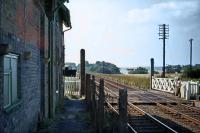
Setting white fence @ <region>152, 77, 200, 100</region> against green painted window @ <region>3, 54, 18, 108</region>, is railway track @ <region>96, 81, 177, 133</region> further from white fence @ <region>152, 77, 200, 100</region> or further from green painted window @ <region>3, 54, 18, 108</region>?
white fence @ <region>152, 77, 200, 100</region>

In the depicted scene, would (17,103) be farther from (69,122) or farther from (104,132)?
(69,122)

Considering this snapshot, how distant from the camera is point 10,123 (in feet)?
25.6

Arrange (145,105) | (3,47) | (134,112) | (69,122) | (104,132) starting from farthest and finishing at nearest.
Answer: (145,105), (134,112), (69,122), (104,132), (3,47)

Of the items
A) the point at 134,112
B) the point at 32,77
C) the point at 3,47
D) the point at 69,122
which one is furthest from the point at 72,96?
the point at 3,47

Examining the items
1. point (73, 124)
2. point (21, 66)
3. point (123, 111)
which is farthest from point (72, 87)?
point (123, 111)

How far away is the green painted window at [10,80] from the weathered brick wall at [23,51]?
0.59 feet

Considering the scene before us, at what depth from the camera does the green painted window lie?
774 cm

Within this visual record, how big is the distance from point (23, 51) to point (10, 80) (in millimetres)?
1494

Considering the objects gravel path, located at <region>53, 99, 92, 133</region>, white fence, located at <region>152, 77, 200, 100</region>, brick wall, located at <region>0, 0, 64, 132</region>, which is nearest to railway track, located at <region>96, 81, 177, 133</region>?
gravel path, located at <region>53, 99, 92, 133</region>

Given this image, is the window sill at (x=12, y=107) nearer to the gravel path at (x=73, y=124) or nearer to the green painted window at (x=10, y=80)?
the green painted window at (x=10, y=80)

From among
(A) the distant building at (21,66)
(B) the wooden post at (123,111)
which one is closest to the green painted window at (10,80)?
(A) the distant building at (21,66)

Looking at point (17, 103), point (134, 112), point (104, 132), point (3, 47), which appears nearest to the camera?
point (3, 47)

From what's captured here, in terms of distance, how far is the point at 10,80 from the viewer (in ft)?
27.1

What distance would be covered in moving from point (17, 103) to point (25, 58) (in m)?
1.58
